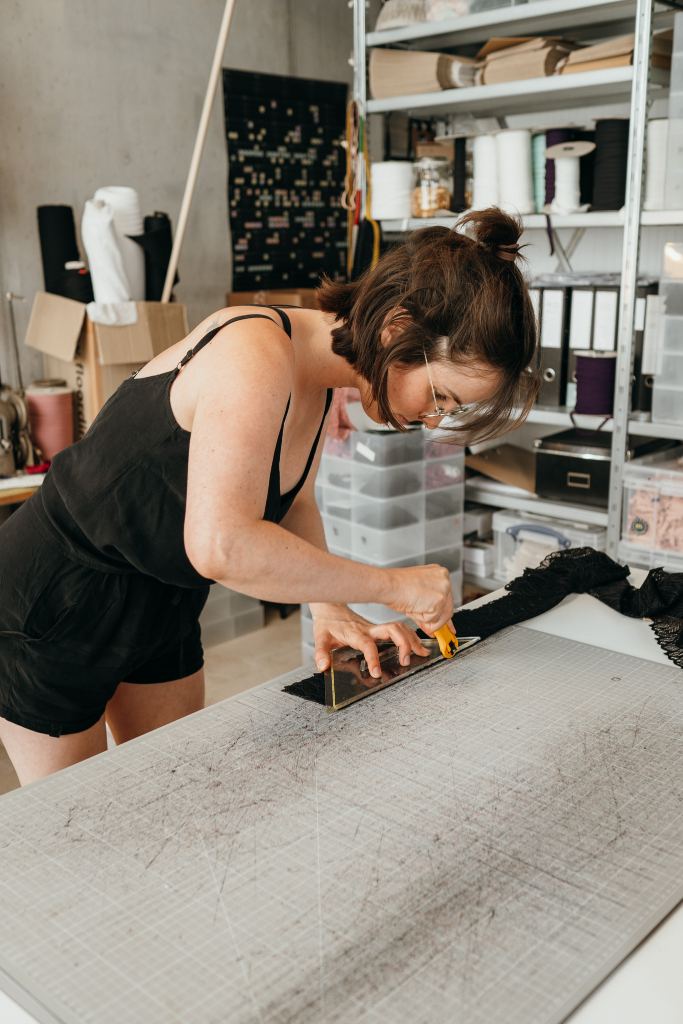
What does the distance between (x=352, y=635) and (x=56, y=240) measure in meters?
2.19

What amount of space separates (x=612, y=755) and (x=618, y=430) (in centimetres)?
189

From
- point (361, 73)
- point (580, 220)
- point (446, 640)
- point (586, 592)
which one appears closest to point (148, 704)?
point (446, 640)

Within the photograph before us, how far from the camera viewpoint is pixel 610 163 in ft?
9.38

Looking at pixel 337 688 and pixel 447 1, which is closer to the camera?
pixel 337 688

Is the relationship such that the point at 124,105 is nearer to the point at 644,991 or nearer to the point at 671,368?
the point at 671,368

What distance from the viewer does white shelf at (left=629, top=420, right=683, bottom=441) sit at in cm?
281

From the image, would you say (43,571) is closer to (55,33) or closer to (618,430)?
(618,430)

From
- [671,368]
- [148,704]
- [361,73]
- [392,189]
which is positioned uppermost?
[361,73]

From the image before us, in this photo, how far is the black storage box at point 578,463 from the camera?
3.06 metres

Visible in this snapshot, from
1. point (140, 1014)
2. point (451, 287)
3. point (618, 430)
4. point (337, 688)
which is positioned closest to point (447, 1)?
point (618, 430)

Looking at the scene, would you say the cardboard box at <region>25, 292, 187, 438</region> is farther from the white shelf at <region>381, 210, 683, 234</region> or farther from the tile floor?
the tile floor

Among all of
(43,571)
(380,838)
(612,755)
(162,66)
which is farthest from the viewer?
(162,66)

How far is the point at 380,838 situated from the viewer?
3.30 ft

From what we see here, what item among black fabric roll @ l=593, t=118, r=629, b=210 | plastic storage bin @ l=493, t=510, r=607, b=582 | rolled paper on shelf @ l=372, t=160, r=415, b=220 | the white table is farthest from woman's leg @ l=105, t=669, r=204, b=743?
rolled paper on shelf @ l=372, t=160, r=415, b=220
